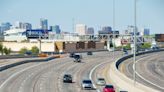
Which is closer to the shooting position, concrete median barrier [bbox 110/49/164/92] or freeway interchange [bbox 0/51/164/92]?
concrete median barrier [bbox 110/49/164/92]

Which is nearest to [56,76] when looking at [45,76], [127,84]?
[45,76]

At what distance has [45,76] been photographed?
8569 cm

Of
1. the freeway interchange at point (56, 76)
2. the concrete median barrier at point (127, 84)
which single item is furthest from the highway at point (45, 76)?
the concrete median barrier at point (127, 84)

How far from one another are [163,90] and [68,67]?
4192cm

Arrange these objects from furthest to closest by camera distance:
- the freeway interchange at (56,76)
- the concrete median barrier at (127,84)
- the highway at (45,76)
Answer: the freeway interchange at (56,76) → the highway at (45,76) → the concrete median barrier at (127,84)

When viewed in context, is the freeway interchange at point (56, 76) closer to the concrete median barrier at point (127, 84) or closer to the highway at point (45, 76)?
the highway at point (45, 76)

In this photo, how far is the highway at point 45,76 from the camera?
216ft

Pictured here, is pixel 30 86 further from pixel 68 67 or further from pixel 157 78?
pixel 68 67

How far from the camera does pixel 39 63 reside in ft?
376

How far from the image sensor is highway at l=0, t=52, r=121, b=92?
6583 centimetres

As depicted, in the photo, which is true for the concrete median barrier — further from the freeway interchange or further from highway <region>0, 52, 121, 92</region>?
highway <region>0, 52, 121, 92</region>

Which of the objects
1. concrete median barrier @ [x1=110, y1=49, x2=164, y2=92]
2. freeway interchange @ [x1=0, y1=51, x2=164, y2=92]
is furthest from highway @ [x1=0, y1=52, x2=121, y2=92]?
concrete median barrier @ [x1=110, y1=49, x2=164, y2=92]

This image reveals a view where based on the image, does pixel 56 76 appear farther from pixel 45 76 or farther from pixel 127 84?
pixel 127 84

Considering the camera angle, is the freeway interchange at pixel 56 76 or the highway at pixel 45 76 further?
the freeway interchange at pixel 56 76
